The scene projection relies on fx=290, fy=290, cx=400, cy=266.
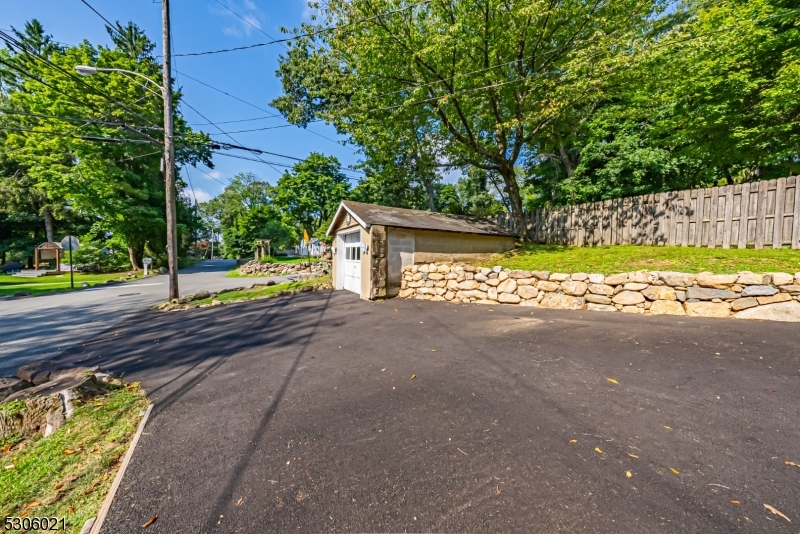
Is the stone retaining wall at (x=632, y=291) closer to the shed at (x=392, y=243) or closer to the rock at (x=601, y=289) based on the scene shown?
the rock at (x=601, y=289)

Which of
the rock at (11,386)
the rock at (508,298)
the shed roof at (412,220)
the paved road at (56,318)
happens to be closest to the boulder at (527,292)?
the rock at (508,298)

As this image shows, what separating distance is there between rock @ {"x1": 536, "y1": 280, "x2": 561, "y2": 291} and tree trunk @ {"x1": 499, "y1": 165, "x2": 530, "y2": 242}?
556cm

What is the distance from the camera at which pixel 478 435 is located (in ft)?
8.01

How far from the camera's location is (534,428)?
2500 millimetres

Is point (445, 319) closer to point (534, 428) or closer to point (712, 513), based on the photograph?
point (534, 428)

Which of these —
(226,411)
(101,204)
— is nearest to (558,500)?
(226,411)

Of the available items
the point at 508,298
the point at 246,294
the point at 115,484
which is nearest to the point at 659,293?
the point at 508,298

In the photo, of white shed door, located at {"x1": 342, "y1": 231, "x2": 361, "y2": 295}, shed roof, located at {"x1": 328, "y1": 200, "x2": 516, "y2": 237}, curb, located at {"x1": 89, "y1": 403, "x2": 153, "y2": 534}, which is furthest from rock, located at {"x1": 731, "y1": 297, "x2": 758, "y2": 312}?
white shed door, located at {"x1": 342, "y1": 231, "x2": 361, "y2": 295}

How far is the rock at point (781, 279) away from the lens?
490 cm

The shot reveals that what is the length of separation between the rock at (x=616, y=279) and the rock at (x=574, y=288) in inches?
16.6

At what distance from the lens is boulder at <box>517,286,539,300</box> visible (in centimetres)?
718

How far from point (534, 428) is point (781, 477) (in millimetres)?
1460

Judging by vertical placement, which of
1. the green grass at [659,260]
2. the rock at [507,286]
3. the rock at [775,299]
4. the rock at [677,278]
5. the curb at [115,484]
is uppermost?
the green grass at [659,260]

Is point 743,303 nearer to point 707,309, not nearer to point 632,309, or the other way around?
point 707,309
